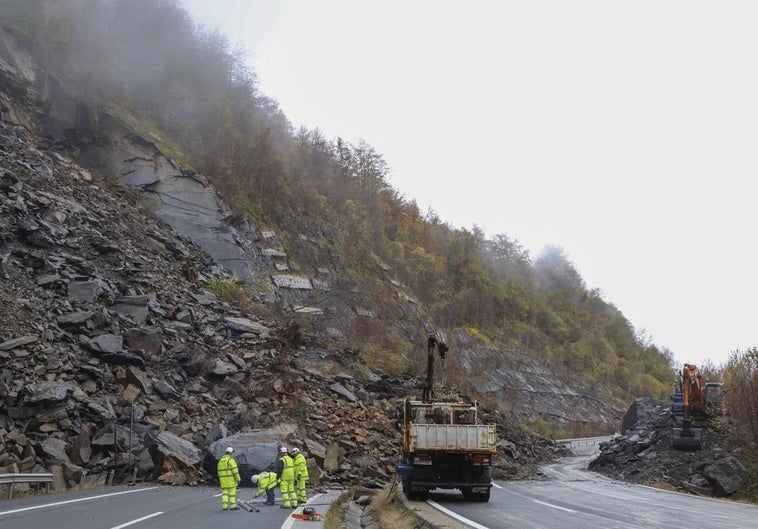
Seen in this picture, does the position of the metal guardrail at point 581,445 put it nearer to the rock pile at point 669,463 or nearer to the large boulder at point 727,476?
the rock pile at point 669,463

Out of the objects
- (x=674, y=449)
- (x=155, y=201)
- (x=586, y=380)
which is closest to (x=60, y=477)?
(x=155, y=201)

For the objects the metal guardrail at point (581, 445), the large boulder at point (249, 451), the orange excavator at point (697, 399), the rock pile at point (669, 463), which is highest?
the orange excavator at point (697, 399)

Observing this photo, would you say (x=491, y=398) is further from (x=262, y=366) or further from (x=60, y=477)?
(x=60, y=477)

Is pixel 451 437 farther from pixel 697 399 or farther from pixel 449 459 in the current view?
pixel 697 399

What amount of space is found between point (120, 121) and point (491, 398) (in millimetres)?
31537

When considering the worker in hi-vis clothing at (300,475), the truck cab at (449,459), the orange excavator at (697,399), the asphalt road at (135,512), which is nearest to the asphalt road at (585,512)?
the truck cab at (449,459)

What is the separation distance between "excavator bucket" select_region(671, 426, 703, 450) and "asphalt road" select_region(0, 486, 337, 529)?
1817cm

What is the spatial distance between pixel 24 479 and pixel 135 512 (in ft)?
14.6

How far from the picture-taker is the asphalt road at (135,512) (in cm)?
1038

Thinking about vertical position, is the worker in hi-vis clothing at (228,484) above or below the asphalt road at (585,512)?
above

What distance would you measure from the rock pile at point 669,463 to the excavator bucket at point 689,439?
0.83 ft

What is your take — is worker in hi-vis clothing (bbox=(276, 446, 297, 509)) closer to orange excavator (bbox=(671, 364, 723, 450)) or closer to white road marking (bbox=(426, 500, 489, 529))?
white road marking (bbox=(426, 500, 489, 529))

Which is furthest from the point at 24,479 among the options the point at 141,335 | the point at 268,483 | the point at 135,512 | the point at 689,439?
the point at 689,439

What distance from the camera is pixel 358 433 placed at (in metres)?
24.5
